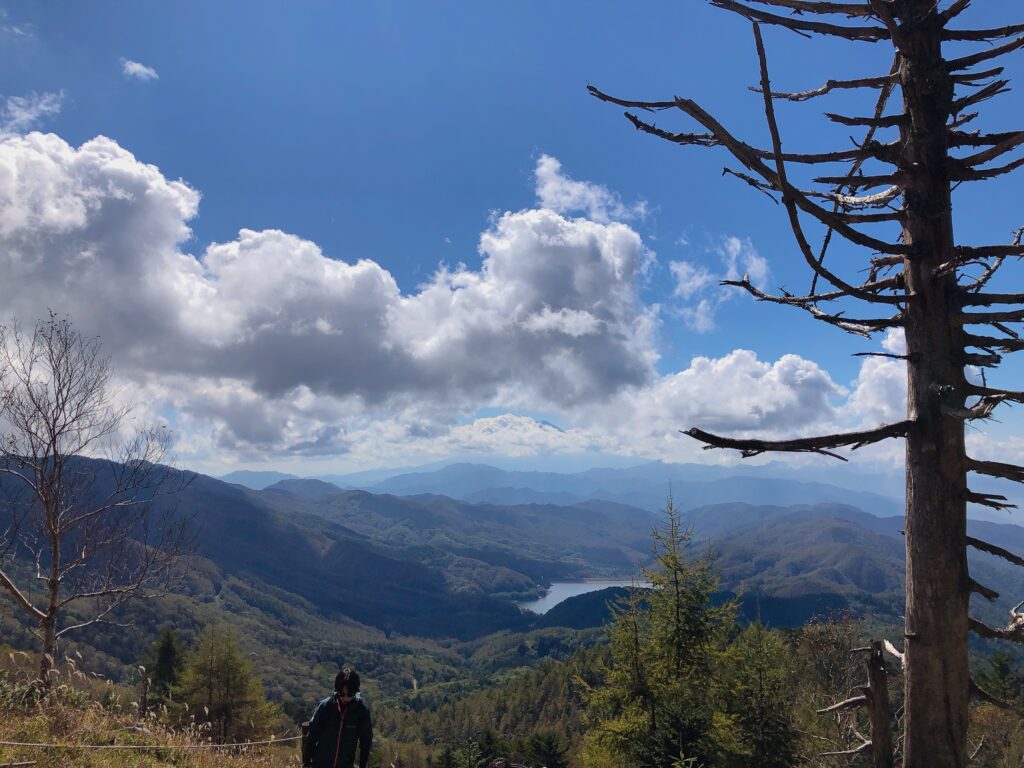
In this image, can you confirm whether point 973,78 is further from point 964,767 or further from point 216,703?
point 216,703

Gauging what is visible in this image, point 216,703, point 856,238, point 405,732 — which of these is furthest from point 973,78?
point 405,732

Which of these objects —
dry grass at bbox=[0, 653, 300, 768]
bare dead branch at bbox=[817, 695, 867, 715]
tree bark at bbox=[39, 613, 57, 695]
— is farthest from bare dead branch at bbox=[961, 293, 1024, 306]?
tree bark at bbox=[39, 613, 57, 695]

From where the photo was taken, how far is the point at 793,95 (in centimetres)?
389

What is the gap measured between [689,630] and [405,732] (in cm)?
12763

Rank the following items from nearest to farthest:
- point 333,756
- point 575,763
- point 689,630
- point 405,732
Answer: point 333,756
point 689,630
point 575,763
point 405,732

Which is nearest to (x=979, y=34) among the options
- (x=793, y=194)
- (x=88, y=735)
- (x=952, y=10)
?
(x=952, y=10)

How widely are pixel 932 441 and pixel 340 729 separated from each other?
21.3 feet

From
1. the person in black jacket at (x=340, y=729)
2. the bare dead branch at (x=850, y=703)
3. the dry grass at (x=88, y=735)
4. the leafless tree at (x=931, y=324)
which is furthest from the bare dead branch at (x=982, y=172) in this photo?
the dry grass at (x=88, y=735)

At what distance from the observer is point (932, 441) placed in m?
3.18

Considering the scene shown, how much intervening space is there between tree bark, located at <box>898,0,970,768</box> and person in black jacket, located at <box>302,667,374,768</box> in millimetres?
5410

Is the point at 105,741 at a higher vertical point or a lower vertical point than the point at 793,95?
lower

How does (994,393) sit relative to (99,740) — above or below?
above

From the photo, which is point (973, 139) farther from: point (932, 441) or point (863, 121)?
point (932, 441)

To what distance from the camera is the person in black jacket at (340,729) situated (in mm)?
6500
